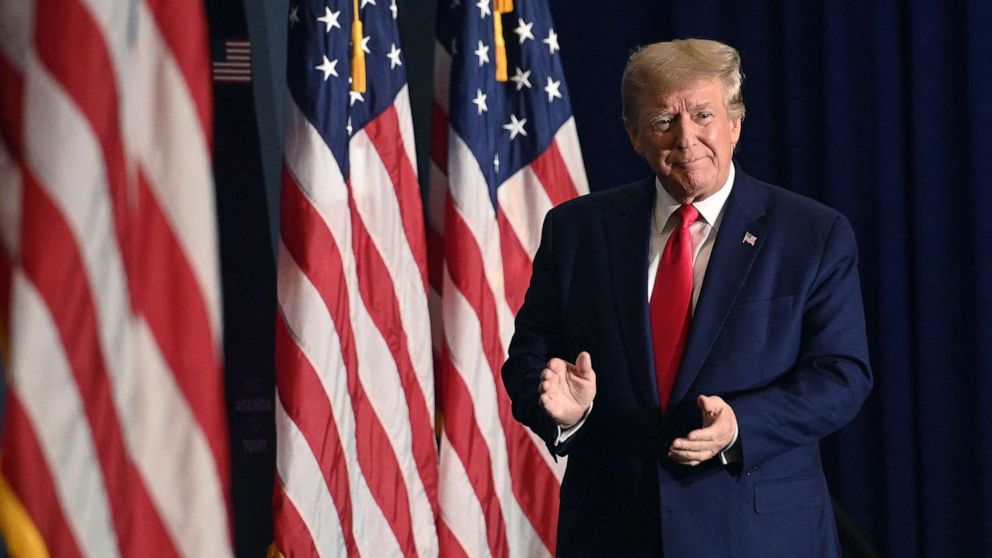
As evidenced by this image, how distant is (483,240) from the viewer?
3516 mm

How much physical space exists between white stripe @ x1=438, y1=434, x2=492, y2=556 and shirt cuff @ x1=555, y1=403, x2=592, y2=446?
136 centimetres

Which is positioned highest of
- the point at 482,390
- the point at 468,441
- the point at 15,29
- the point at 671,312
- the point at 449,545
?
the point at 15,29

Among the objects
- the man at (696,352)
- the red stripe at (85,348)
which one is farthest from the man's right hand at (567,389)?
the red stripe at (85,348)

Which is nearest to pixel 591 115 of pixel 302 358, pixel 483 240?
pixel 483 240

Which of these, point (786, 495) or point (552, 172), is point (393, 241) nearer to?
point (552, 172)

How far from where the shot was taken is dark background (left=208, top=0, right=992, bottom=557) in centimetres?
358

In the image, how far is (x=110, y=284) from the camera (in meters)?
1.76

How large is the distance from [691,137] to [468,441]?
1546 millimetres

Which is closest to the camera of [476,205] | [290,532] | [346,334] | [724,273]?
[724,273]

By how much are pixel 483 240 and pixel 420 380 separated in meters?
0.44

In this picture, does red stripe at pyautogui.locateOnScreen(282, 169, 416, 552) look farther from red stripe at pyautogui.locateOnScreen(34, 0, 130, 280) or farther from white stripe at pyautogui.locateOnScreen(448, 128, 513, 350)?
red stripe at pyautogui.locateOnScreen(34, 0, 130, 280)

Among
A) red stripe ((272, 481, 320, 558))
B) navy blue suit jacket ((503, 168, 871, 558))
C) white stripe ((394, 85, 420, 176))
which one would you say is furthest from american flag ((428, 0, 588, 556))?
navy blue suit jacket ((503, 168, 871, 558))

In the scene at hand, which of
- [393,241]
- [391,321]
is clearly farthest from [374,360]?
[393,241]

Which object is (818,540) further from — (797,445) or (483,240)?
(483,240)
